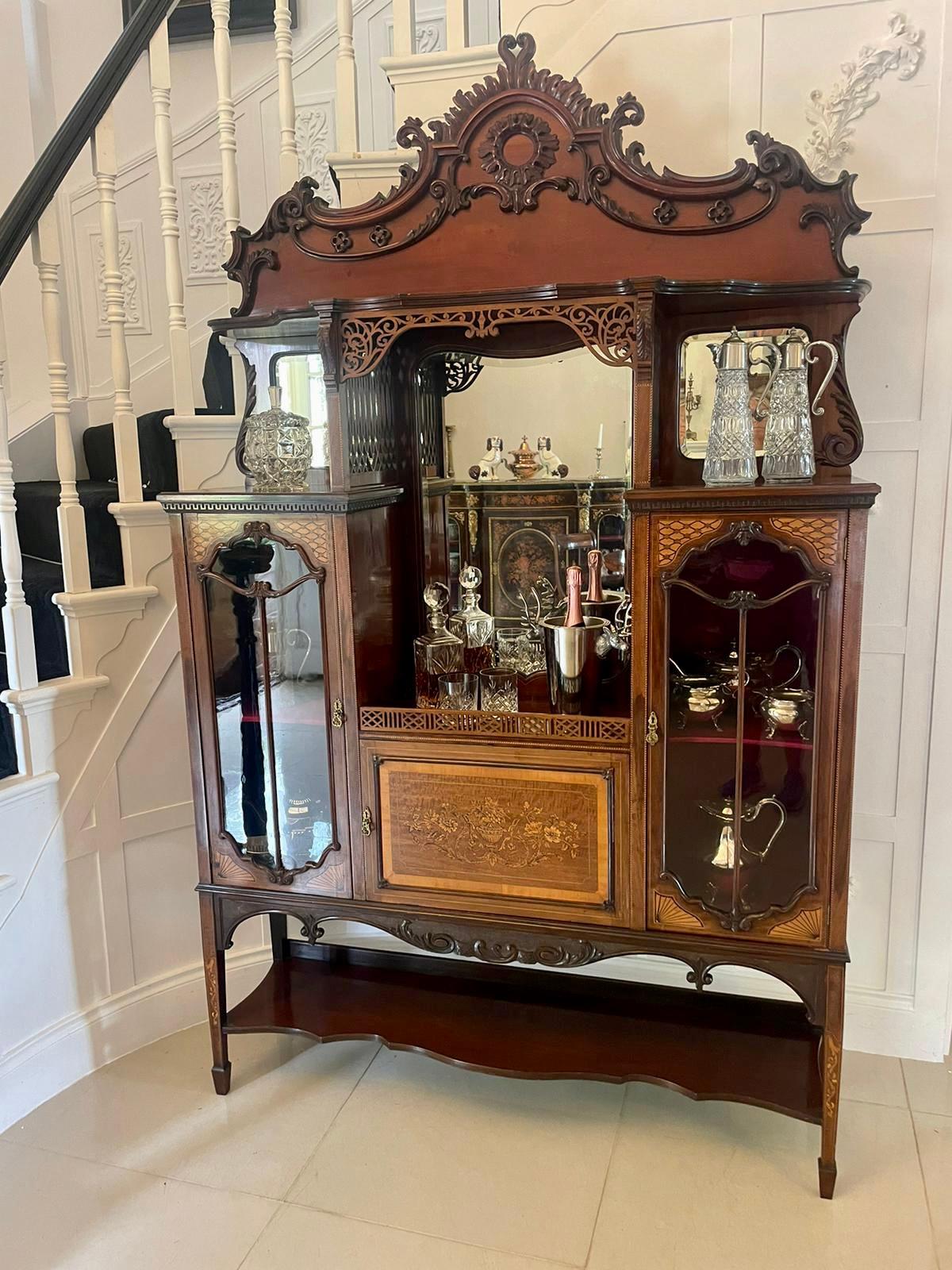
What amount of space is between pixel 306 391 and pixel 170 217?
55 centimetres

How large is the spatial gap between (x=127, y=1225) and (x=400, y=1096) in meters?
0.63

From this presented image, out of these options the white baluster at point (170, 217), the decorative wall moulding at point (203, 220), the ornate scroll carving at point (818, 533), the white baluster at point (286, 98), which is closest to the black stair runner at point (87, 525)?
the white baluster at point (170, 217)

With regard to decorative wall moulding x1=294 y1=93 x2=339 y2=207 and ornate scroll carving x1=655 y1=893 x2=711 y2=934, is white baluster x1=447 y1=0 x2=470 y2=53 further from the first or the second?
ornate scroll carving x1=655 y1=893 x2=711 y2=934

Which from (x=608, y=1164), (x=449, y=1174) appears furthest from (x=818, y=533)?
(x=449, y=1174)

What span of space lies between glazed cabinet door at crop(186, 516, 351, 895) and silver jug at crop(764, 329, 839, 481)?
90 centimetres

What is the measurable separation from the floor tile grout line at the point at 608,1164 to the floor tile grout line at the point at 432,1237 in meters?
0.05

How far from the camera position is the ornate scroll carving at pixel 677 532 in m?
1.64

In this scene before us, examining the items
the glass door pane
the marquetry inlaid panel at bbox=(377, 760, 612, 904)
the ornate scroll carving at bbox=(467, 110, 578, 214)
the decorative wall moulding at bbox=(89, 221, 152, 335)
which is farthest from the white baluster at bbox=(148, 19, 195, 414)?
the glass door pane

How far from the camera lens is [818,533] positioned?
159cm

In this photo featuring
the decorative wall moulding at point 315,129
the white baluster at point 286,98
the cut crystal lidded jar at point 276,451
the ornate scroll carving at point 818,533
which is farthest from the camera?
the decorative wall moulding at point 315,129

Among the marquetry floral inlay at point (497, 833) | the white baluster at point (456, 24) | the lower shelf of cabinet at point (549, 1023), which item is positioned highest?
the white baluster at point (456, 24)

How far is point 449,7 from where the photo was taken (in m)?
2.06

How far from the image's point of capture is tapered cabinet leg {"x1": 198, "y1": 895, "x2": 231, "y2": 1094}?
2.10 meters

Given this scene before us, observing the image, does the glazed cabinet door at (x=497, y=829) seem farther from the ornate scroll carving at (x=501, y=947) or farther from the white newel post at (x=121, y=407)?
the white newel post at (x=121, y=407)
